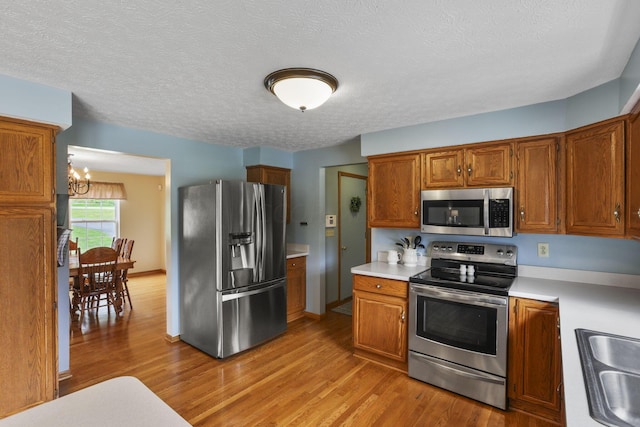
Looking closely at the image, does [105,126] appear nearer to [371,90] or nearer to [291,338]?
[371,90]

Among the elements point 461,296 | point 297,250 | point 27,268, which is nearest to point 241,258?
point 297,250

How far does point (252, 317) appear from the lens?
3279 millimetres

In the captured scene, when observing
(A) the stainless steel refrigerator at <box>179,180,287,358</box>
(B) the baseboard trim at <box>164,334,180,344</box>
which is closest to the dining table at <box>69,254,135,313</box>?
(B) the baseboard trim at <box>164,334,180,344</box>

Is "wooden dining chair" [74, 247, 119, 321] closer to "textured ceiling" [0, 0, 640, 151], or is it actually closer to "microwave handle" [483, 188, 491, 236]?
"textured ceiling" [0, 0, 640, 151]

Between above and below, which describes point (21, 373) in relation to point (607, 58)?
below

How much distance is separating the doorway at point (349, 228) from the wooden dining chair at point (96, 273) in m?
3.18

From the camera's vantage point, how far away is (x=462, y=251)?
9.50 feet

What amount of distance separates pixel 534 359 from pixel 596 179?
4.26 ft

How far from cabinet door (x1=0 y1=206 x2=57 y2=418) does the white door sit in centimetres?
330

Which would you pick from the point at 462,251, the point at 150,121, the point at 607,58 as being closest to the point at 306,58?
the point at 607,58

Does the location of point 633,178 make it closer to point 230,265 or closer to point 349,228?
point 230,265

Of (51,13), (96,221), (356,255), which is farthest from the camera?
Answer: (96,221)

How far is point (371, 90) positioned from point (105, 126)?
254cm

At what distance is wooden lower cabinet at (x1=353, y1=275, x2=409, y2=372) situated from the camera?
2775mm
